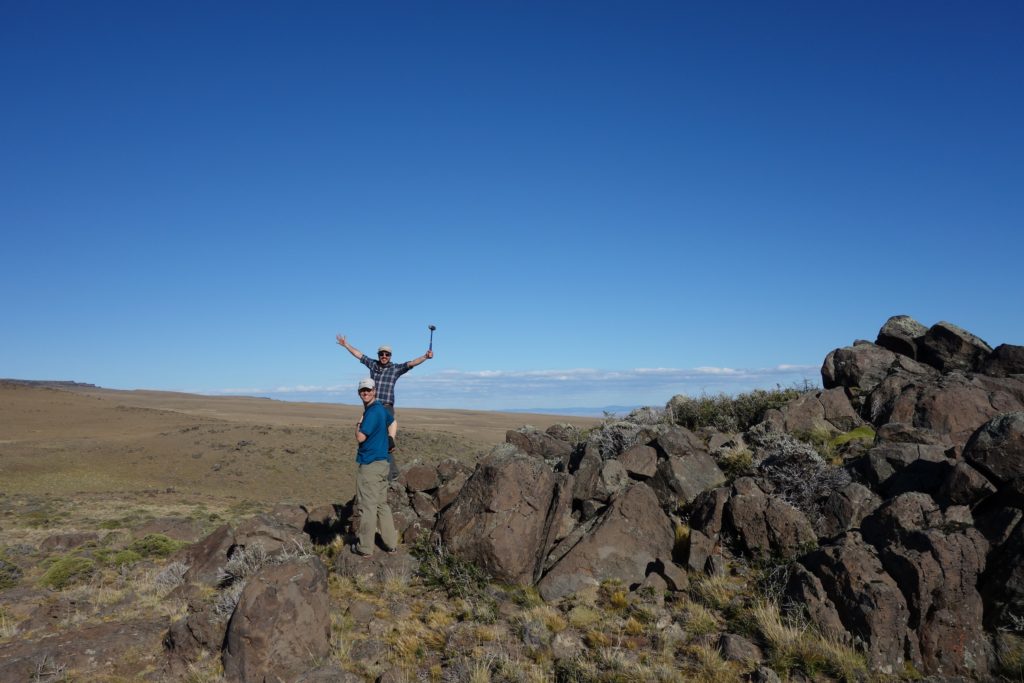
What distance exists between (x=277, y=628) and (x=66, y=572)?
718 centimetres

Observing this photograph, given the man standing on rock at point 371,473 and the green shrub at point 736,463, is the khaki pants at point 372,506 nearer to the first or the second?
the man standing on rock at point 371,473

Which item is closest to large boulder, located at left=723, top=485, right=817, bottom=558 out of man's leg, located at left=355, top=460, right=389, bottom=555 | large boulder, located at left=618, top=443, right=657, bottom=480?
large boulder, located at left=618, top=443, right=657, bottom=480

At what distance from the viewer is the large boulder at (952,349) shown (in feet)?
52.7

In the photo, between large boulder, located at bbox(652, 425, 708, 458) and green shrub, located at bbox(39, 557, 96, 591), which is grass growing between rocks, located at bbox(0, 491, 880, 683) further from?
large boulder, located at bbox(652, 425, 708, 458)

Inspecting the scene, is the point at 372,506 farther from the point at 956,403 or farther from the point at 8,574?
the point at 956,403

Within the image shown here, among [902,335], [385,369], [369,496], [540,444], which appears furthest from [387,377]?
[902,335]

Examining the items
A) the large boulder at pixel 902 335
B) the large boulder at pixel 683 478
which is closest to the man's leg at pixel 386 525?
the large boulder at pixel 683 478

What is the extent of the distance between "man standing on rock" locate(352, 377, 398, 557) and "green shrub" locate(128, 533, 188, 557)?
19.6ft

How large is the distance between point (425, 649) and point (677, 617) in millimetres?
3220

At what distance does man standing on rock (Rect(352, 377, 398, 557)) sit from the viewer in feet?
32.3

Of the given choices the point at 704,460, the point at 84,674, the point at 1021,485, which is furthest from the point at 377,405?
the point at 1021,485

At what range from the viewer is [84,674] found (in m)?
7.56

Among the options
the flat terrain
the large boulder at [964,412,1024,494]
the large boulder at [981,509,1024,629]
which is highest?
the large boulder at [964,412,1024,494]

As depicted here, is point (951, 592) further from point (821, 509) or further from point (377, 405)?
point (377, 405)
